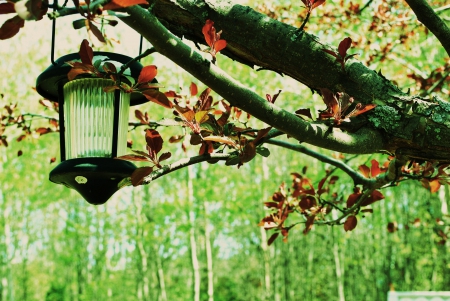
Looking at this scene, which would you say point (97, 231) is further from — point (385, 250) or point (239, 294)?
point (385, 250)

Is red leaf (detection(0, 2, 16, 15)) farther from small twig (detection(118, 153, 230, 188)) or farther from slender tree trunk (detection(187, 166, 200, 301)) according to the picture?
slender tree trunk (detection(187, 166, 200, 301))

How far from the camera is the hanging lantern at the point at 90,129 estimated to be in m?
1.47

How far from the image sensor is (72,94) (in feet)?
5.24

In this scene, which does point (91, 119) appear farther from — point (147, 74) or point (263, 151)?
point (263, 151)

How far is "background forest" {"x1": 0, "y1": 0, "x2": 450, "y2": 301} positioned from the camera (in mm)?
11688

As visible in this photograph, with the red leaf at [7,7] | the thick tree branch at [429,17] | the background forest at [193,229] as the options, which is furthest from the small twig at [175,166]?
the background forest at [193,229]

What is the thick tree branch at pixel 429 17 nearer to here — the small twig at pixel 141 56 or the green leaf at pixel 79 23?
the small twig at pixel 141 56

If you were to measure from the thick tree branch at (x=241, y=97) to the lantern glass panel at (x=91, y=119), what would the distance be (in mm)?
450

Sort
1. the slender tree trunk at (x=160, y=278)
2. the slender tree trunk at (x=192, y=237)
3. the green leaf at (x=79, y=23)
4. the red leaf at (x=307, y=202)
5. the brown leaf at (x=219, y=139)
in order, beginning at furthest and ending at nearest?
the slender tree trunk at (x=160, y=278) < the slender tree trunk at (x=192, y=237) < the red leaf at (x=307, y=202) < the brown leaf at (x=219, y=139) < the green leaf at (x=79, y=23)

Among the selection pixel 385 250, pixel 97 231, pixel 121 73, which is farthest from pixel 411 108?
pixel 97 231

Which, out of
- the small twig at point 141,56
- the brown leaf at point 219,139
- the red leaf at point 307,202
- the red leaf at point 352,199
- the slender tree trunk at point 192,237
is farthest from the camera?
the slender tree trunk at point 192,237

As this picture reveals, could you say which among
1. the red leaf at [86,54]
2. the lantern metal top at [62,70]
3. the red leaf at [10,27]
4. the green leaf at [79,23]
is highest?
the lantern metal top at [62,70]

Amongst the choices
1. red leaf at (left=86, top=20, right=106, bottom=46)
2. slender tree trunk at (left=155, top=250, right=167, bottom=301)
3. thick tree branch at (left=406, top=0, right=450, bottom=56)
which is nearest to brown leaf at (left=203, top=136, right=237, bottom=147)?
red leaf at (left=86, top=20, right=106, bottom=46)

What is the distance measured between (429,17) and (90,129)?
1.14 metres
